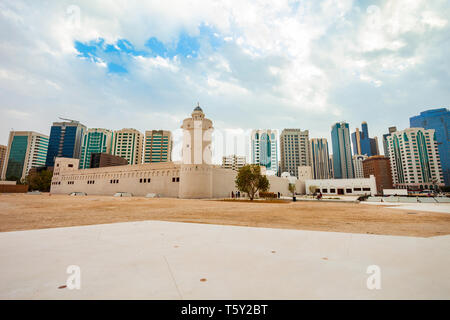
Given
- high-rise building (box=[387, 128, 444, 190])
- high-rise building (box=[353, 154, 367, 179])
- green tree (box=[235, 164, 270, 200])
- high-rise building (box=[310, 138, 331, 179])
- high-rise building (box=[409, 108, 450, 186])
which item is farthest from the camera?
high-rise building (box=[353, 154, 367, 179])

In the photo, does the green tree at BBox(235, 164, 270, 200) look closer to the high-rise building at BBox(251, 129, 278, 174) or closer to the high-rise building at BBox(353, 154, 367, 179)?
the high-rise building at BBox(251, 129, 278, 174)

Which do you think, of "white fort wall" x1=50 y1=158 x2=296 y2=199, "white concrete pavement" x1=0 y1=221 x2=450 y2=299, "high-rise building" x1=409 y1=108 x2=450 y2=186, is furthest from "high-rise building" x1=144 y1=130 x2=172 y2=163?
"high-rise building" x1=409 y1=108 x2=450 y2=186

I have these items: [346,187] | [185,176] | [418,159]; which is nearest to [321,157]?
[418,159]

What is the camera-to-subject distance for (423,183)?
110188 mm

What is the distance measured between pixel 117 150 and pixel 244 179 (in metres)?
117

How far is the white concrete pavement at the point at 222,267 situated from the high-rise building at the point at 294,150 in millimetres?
137362

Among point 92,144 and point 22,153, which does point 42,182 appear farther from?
point 22,153

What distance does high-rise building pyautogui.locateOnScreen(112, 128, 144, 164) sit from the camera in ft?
415

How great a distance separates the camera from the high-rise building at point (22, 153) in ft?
431

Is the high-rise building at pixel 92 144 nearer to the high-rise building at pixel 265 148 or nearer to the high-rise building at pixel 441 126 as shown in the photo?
the high-rise building at pixel 265 148

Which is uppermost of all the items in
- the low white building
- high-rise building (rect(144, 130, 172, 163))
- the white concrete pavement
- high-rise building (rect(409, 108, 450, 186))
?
high-rise building (rect(409, 108, 450, 186))

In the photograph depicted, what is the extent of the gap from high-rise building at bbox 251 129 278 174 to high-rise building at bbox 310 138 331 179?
2132 inches
